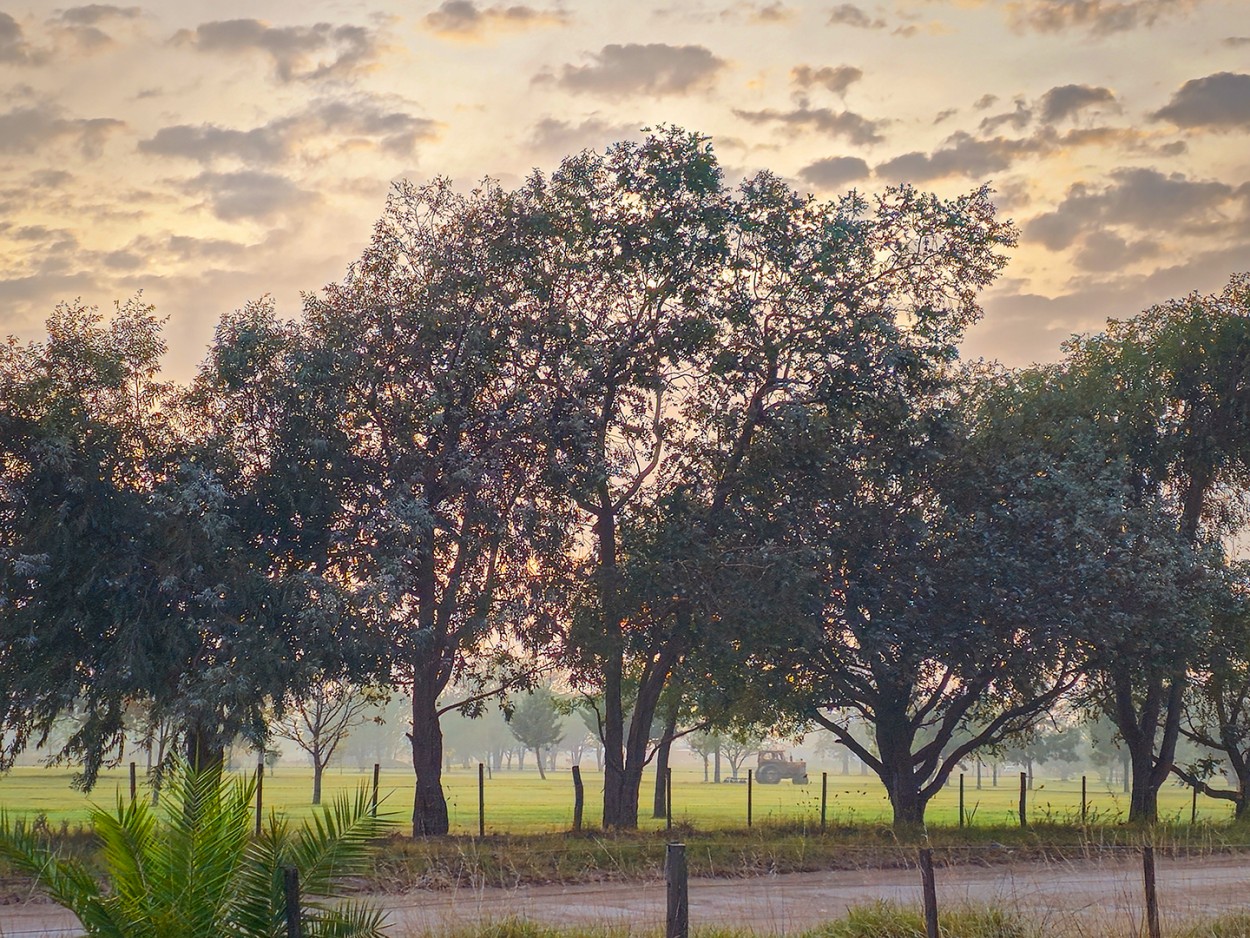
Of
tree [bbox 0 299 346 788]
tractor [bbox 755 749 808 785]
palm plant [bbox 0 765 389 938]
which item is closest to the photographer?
palm plant [bbox 0 765 389 938]

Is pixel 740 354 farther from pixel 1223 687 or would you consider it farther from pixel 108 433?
pixel 1223 687

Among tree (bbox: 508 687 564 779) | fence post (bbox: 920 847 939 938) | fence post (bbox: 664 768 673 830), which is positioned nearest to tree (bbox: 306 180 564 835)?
fence post (bbox: 664 768 673 830)

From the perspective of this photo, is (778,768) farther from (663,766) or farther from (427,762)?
(427,762)

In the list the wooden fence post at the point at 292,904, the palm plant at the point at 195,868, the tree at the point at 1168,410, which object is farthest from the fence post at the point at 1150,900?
the tree at the point at 1168,410

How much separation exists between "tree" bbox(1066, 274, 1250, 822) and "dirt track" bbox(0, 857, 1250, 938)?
1332 centimetres

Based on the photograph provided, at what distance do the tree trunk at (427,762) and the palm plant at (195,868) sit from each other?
20.2 m

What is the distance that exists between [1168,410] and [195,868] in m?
32.4

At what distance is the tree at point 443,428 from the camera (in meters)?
26.1

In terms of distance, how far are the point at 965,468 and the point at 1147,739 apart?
459 inches

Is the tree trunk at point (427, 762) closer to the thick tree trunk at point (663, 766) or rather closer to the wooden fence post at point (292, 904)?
the thick tree trunk at point (663, 766)

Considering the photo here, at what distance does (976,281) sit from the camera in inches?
1182

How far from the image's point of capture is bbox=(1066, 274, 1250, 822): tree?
111 ft

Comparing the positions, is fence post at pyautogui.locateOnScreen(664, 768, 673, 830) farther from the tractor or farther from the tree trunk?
the tractor

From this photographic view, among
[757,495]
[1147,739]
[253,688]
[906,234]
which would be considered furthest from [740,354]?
[1147,739]
